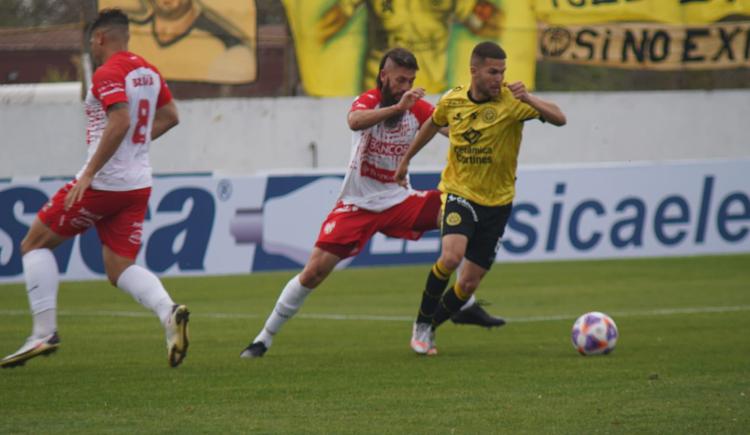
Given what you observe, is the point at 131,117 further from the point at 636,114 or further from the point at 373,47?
the point at 636,114

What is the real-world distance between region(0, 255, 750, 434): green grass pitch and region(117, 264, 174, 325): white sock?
1.30ft

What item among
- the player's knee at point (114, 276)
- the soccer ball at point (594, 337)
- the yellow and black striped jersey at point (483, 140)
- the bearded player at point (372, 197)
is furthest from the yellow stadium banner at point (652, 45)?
the player's knee at point (114, 276)

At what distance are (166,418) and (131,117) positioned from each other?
224 cm

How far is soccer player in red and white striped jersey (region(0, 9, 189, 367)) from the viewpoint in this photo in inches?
311

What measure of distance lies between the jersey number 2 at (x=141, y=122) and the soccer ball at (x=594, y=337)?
10.1 feet

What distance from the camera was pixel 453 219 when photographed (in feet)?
29.7

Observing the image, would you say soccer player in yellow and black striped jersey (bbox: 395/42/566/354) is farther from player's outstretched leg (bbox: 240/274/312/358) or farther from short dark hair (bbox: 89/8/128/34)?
short dark hair (bbox: 89/8/128/34)

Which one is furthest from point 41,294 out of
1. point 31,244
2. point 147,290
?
point 147,290

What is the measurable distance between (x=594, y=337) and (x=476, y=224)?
1068 mm

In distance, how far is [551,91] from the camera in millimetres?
21156

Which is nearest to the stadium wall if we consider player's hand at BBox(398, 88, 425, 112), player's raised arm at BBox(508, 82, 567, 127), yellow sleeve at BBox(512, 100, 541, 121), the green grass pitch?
the green grass pitch

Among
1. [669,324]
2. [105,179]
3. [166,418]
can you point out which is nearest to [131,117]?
[105,179]

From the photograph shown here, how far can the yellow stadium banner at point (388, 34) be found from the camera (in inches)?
779

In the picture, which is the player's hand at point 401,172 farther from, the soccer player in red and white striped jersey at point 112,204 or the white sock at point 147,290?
the white sock at point 147,290
